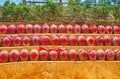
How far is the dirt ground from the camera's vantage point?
20.7 feet

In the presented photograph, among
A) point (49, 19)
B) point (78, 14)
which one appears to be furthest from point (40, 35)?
point (78, 14)

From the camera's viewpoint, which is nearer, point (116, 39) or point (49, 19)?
point (116, 39)

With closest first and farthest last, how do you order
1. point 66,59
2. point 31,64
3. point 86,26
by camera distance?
point 31,64 < point 66,59 < point 86,26

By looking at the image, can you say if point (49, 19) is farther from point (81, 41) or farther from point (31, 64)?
point (31, 64)

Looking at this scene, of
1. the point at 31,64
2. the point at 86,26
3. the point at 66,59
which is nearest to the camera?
the point at 31,64

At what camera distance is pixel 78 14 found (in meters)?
7.94

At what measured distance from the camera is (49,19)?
7848 millimetres

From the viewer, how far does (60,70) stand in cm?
643

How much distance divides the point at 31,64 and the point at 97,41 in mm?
1890

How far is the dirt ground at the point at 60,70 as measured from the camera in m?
6.30

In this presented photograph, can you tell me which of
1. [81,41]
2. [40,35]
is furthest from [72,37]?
[40,35]

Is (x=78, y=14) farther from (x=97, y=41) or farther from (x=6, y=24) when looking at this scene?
(x=6, y=24)

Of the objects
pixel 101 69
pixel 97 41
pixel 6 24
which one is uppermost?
pixel 6 24

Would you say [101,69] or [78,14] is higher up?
[78,14]
